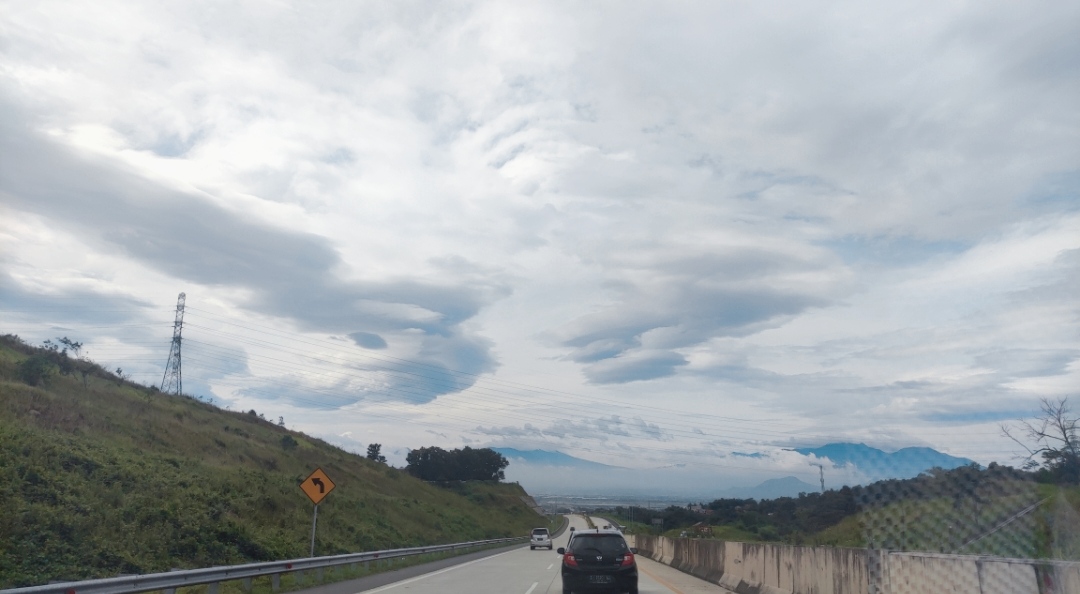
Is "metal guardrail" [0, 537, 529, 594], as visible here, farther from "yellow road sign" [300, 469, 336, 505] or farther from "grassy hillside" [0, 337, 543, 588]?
"grassy hillside" [0, 337, 543, 588]

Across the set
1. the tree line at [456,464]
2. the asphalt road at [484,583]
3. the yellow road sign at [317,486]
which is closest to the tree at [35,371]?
the asphalt road at [484,583]

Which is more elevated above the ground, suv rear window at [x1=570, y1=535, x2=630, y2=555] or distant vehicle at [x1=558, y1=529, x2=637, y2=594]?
suv rear window at [x1=570, y1=535, x2=630, y2=555]

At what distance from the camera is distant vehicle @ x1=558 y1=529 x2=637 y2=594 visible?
54.7 ft

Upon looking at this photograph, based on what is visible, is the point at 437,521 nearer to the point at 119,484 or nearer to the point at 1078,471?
the point at 119,484

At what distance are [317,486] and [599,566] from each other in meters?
10.3

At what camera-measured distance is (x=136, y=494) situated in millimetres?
26328

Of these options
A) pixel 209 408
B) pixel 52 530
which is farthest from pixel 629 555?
pixel 209 408

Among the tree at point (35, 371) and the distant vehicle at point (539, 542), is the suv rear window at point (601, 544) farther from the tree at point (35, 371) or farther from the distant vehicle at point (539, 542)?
the distant vehicle at point (539, 542)

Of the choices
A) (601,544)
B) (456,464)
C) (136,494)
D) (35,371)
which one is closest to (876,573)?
(601,544)

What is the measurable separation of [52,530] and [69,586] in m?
10.0

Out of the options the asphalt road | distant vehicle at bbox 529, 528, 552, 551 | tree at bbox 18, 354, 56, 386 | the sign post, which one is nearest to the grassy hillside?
tree at bbox 18, 354, 56, 386

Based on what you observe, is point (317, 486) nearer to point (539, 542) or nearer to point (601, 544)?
point (601, 544)

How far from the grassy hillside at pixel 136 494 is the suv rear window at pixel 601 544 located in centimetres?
1165

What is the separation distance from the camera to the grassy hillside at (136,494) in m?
20.7
